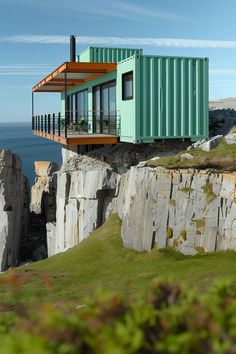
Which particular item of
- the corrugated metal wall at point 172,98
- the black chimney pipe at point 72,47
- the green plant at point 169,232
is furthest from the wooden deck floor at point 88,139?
the black chimney pipe at point 72,47

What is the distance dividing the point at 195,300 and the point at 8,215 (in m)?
27.4

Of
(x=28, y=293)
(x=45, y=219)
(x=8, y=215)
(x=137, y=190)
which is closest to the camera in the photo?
(x=28, y=293)

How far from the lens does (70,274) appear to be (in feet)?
56.0

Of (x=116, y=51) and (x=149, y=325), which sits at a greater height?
(x=116, y=51)

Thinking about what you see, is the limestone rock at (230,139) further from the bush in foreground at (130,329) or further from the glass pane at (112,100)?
the bush in foreground at (130,329)

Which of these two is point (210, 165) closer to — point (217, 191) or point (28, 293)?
point (217, 191)

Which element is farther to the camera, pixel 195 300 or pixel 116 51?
pixel 116 51

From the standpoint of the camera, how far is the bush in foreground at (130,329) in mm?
4305

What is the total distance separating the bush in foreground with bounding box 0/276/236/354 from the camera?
4.30 meters

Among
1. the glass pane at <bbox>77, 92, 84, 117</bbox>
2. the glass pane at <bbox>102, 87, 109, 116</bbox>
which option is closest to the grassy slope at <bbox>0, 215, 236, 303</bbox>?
the glass pane at <bbox>102, 87, 109, 116</bbox>

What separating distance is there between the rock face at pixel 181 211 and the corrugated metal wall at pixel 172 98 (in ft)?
22.9

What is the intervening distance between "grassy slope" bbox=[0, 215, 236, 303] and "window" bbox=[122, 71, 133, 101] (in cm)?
751

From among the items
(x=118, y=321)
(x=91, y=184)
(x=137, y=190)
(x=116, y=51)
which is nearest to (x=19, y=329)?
(x=118, y=321)

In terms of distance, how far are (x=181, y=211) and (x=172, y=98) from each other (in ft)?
36.7
